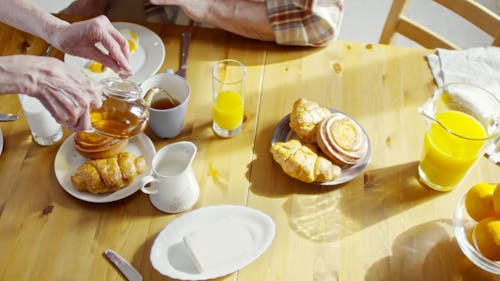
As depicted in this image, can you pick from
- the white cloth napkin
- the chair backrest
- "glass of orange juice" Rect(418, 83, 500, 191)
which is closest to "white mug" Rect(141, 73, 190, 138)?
"glass of orange juice" Rect(418, 83, 500, 191)

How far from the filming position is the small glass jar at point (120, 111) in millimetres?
1033

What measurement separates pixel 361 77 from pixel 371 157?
10.9 inches

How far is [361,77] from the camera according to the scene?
1.35 metres

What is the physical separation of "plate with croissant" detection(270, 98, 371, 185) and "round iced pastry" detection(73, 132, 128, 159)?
0.37 meters

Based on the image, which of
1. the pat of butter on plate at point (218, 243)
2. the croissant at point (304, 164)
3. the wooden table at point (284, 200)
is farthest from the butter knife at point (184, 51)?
the pat of butter on plate at point (218, 243)

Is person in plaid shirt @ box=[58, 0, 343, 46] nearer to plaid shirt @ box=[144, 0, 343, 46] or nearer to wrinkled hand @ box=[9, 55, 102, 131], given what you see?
plaid shirt @ box=[144, 0, 343, 46]

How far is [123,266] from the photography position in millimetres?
986

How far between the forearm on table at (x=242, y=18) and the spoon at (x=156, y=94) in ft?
1.15

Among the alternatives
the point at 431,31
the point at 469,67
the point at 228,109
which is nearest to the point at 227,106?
the point at 228,109

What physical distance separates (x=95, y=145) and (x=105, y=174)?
8cm

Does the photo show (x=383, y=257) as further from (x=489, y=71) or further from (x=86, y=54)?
(x=86, y=54)

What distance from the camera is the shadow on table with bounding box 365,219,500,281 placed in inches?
39.0

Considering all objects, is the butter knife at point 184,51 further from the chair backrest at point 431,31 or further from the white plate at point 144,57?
the chair backrest at point 431,31

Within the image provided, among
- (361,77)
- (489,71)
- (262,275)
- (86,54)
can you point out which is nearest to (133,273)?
(262,275)
